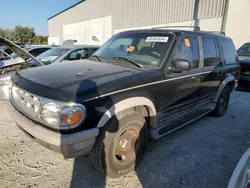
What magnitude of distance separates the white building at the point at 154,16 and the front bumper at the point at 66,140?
6.63 metres

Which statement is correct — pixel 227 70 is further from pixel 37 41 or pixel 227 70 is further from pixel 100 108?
pixel 37 41

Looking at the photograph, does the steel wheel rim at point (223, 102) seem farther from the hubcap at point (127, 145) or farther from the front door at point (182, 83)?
the hubcap at point (127, 145)

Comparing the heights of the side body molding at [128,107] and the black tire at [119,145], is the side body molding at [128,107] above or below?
above

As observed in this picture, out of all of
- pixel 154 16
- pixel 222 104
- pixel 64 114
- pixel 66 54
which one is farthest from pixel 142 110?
pixel 154 16

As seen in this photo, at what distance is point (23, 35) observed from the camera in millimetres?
44406

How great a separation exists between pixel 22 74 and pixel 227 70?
13.9 feet

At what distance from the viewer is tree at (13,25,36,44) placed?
1729 inches

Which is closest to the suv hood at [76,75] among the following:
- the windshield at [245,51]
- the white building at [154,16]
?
the white building at [154,16]

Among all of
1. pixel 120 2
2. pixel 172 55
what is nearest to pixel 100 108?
pixel 172 55

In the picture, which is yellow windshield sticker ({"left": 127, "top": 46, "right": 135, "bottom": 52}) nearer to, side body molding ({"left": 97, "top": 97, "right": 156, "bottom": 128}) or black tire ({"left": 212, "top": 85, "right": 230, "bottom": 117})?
side body molding ({"left": 97, "top": 97, "right": 156, "bottom": 128})

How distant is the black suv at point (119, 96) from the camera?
193 cm

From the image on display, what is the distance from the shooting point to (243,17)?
10578mm

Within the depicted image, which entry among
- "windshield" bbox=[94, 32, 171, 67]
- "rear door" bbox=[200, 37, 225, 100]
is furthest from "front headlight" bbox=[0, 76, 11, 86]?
"rear door" bbox=[200, 37, 225, 100]

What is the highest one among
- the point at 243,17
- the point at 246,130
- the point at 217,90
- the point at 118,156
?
the point at 243,17
